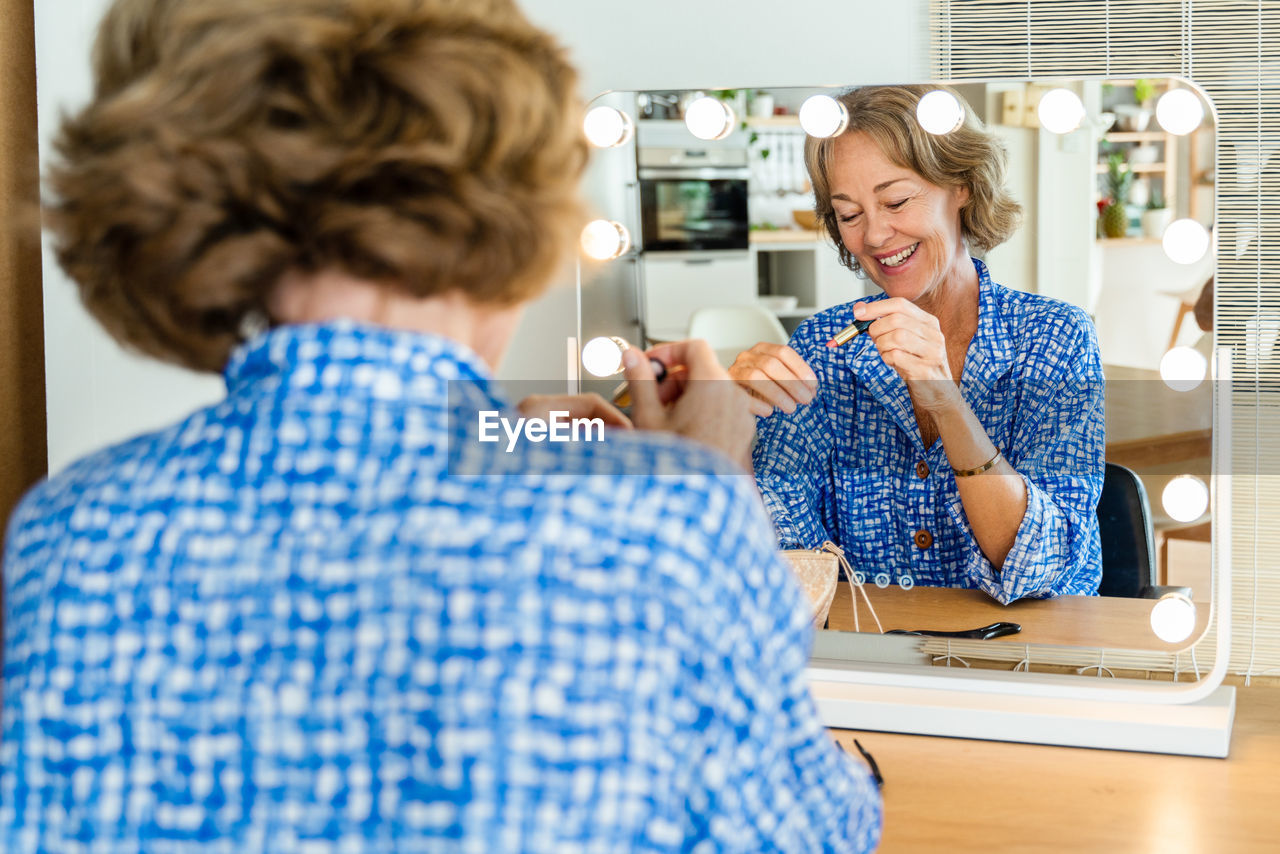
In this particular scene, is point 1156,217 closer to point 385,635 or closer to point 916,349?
point 916,349

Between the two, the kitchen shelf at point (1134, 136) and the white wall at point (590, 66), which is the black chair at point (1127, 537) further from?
the white wall at point (590, 66)

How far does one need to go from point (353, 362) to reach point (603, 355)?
688 mm

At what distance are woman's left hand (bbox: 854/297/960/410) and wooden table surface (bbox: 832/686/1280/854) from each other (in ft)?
0.96

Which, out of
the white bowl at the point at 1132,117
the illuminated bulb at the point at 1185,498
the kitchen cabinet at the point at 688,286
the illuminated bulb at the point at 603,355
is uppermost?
the white bowl at the point at 1132,117

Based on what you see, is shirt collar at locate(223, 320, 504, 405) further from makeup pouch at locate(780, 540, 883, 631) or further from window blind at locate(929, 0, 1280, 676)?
window blind at locate(929, 0, 1280, 676)

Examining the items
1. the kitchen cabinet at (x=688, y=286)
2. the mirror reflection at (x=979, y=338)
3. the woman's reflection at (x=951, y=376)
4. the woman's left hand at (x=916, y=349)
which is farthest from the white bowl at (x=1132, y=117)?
the kitchen cabinet at (x=688, y=286)

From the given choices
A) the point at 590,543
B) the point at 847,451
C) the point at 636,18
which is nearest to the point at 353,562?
the point at 590,543

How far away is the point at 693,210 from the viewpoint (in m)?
1.08

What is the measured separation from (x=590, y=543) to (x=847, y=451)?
665mm

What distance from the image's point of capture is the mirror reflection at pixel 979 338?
3.20 feet

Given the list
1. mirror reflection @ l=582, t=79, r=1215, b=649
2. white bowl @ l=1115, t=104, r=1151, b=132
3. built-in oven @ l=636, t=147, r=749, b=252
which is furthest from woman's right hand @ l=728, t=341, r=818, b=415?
white bowl @ l=1115, t=104, r=1151, b=132

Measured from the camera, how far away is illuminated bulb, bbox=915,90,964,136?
39.0 inches

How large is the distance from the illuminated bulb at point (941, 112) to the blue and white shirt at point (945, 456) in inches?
4.7

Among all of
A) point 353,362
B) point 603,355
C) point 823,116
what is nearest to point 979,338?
point 823,116
